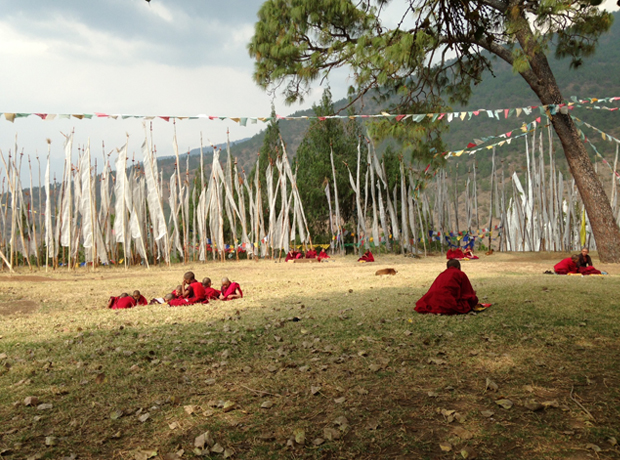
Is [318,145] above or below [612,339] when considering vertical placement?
above

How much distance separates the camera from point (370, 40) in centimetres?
1118

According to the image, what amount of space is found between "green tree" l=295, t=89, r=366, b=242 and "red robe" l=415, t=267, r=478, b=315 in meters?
12.5

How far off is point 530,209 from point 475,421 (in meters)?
13.9

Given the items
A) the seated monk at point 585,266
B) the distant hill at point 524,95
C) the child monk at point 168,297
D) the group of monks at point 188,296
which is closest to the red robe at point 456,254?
the seated monk at point 585,266

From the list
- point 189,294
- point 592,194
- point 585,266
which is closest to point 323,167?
point 592,194

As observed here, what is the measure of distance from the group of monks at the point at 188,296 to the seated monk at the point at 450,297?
3207 mm

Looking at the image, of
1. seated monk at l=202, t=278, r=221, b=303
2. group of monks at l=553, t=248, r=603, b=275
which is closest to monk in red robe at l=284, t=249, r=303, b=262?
seated monk at l=202, t=278, r=221, b=303

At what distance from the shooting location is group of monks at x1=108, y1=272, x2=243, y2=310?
719cm

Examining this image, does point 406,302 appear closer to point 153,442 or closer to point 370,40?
point 153,442

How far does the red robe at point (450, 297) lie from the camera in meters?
5.77

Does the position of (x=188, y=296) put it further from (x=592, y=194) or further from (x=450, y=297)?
(x=592, y=194)

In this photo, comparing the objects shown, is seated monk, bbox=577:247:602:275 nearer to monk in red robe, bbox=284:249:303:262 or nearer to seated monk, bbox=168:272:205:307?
seated monk, bbox=168:272:205:307

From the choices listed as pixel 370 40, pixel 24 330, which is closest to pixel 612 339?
pixel 24 330

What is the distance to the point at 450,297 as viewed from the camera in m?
5.82
